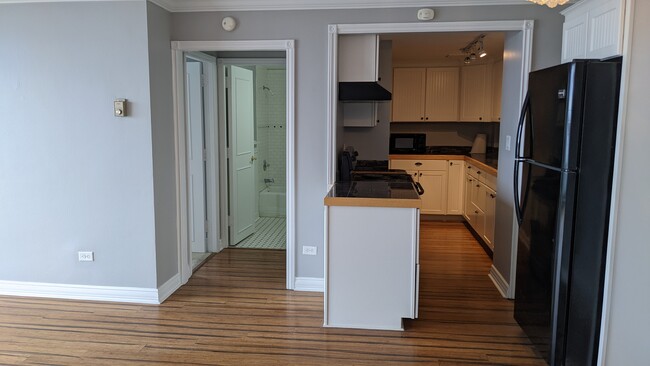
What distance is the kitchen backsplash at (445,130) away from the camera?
7.32 meters

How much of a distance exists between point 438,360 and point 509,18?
8.35 feet

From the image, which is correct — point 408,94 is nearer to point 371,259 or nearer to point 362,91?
point 362,91

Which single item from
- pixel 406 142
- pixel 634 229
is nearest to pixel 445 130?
pixel 406 142

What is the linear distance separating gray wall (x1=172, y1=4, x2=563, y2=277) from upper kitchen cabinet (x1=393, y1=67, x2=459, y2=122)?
10.7 feet

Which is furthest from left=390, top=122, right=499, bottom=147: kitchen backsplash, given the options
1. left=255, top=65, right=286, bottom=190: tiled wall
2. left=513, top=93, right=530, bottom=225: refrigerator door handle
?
left=513, top=93, right=530, bottom=225: refrigerator door handle

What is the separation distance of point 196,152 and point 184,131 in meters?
0.93

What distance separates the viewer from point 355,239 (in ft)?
10.7

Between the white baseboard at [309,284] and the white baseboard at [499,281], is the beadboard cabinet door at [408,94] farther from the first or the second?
the white baseboard at [309,284]

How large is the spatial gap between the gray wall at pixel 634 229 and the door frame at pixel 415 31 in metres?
1.26

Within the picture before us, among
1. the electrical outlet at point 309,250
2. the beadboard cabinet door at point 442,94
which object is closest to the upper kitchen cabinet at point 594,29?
the electrical outlet at point 309,250

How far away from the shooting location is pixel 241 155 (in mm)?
5637

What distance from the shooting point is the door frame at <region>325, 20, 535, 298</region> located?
12.0 feet

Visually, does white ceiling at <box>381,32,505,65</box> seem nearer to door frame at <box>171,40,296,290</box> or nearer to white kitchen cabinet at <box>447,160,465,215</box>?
door frame at <box>171,40,296,290</box>

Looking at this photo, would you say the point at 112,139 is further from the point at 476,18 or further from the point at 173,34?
the point at 476,18
